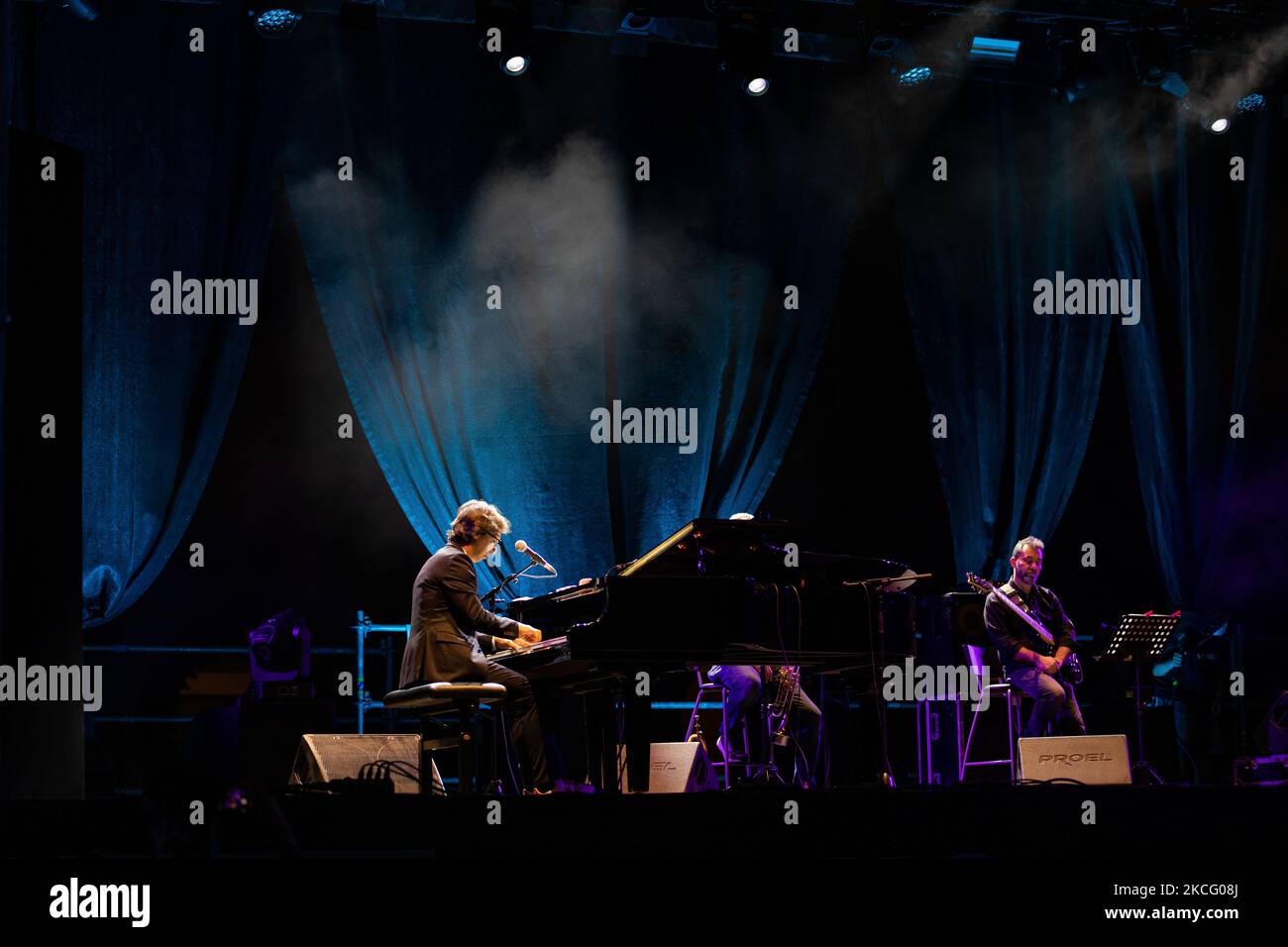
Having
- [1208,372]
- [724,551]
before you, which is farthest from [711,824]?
[1208,372]

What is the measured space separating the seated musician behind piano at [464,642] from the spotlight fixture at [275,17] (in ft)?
10.5

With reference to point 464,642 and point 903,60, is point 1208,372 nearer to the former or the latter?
point 903,60

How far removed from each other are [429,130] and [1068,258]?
13.8ft

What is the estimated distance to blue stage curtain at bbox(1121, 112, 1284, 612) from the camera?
30.3ft

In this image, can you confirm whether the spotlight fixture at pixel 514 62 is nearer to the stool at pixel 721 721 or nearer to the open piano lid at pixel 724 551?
the open piano lid at pixel 724 551

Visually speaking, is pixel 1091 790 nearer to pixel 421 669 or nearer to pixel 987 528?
pixel 421 669

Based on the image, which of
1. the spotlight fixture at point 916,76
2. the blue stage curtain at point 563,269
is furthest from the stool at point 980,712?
the spotlight fixture at point 916,76

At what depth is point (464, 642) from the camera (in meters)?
6.24

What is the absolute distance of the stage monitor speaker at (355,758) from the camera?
6.18m

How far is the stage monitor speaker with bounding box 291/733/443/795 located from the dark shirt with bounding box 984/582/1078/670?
3.20 metres

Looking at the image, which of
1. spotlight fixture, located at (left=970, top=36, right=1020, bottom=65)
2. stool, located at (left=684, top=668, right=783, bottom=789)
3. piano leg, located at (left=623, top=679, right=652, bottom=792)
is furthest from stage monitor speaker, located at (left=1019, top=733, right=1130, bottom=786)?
spotlight fixture, located at (left=970, top=36, right=1020, bottom=65)

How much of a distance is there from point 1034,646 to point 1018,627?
0.14 metres

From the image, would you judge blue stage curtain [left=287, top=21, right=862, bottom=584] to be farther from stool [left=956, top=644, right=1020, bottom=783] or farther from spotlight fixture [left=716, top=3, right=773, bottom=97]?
stool [left=956, top=644, right=1020, bottom=783]
